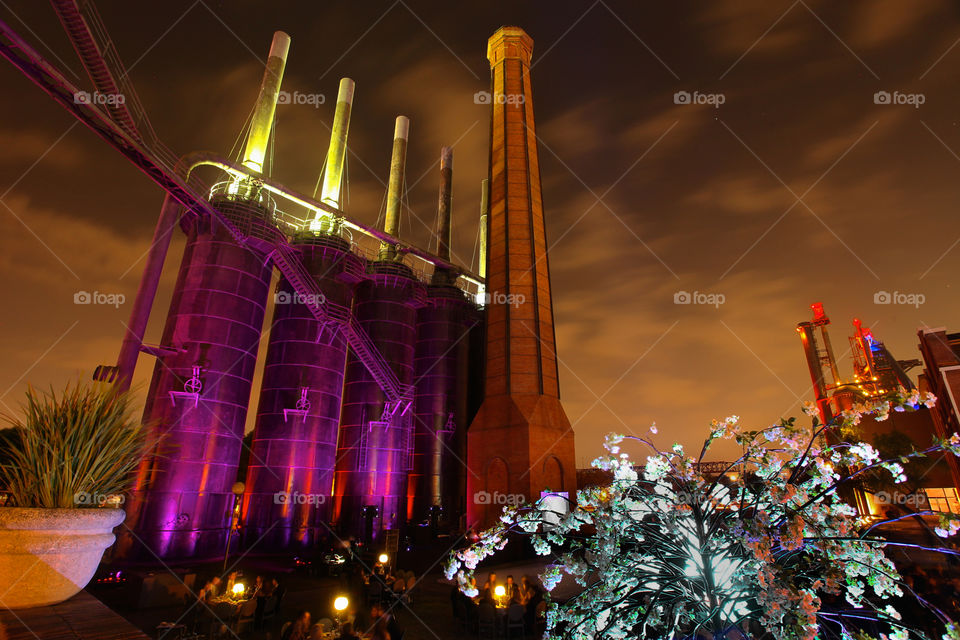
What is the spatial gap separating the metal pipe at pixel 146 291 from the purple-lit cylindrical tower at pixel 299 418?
7.43 m

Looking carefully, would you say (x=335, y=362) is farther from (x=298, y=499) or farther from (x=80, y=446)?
(x=80, y=446)

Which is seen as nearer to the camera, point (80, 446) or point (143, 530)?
point (80, 446)

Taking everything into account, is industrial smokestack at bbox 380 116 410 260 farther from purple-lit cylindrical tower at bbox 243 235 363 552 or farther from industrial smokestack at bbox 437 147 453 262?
purple-lit cylindrical tower at bbox 243 235 363 552

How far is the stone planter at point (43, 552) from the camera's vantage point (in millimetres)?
3756

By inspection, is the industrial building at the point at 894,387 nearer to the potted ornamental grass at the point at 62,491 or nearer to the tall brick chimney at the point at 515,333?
the tall brick chimney at the point at 515,333

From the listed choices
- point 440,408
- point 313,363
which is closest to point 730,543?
point 313,363

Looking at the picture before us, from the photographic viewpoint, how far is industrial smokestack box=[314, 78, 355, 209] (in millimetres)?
37594

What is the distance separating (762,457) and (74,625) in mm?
5520

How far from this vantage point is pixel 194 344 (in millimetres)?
24266

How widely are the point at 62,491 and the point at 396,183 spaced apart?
43.2 meters

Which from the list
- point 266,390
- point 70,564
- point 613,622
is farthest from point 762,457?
point 266,390

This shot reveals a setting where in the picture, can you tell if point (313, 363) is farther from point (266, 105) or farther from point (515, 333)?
point (266, 105)

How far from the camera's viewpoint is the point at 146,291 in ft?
76.5

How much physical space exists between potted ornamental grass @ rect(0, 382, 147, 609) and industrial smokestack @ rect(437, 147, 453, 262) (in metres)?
39.7
